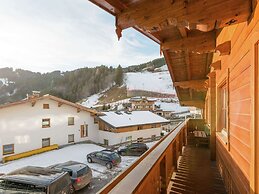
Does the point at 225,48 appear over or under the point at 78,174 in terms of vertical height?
over

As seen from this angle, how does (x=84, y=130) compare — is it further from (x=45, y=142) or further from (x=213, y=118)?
(x=213, y=118)

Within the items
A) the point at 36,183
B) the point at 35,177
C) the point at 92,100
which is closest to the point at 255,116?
the point at 36,183

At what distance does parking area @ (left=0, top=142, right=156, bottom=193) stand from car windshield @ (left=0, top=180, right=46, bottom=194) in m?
3.30

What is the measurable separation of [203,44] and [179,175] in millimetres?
2721

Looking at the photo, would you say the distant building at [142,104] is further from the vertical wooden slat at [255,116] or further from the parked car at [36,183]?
the vertical wooden slat at [255,116]

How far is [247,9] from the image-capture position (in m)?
1.71

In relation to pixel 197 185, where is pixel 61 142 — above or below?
below

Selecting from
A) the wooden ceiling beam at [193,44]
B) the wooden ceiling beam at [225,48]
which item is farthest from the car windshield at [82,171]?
the wooden ceiling beam at [225,48]

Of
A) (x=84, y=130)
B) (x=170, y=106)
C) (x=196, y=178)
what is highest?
(x=170, y=106)

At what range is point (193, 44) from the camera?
3.43m

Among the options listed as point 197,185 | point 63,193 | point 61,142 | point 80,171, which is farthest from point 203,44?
point 61,142

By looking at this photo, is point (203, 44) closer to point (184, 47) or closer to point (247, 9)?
point (184, 47)

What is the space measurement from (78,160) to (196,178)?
471 inches

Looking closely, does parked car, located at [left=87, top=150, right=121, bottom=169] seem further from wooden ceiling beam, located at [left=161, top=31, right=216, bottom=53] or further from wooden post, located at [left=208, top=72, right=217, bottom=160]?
wooden ceiling beam, located at [left=161, top=31, right=216, bottom=53]
